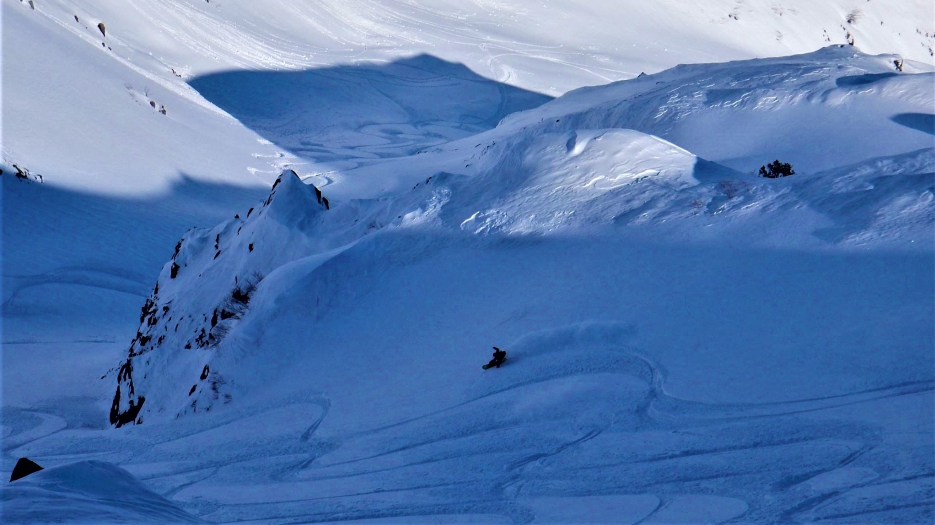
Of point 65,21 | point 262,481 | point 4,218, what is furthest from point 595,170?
point 65,21

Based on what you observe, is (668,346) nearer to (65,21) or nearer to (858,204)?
(858,204)

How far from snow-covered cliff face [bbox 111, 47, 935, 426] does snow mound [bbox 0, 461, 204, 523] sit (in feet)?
8.21

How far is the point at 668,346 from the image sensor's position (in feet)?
14.3

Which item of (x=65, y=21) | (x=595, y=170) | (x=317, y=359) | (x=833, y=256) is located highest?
(x=65, y=21)

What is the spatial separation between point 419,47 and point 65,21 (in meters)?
9.48

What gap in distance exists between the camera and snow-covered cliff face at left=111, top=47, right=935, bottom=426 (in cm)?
500

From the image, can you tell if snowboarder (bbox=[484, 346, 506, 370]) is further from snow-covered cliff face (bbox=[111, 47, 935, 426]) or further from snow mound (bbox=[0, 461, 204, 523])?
snow mound (bbox=[0, 461, 204, 523])

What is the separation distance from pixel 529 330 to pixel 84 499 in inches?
106

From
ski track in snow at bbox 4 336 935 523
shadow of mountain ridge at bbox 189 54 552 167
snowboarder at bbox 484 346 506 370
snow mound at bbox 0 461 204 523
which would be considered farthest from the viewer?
shadow of mountain ridge at bbox 189 54 552 167

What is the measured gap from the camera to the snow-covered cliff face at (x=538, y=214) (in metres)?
5.00

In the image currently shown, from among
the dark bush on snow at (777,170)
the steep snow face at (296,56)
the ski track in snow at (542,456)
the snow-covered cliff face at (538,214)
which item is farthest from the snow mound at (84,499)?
the steep snow face at (296,56)

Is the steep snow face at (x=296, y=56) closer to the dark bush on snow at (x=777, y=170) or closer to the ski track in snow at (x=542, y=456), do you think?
the dark bush on snow at (x=777, y=170)

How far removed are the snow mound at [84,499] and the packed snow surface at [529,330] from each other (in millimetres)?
12

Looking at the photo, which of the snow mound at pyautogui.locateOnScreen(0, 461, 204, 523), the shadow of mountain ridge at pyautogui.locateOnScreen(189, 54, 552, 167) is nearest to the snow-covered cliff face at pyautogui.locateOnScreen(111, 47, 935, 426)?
the snow mound at pyautogui.locateOnScreen(0, 461, 204, 523)
